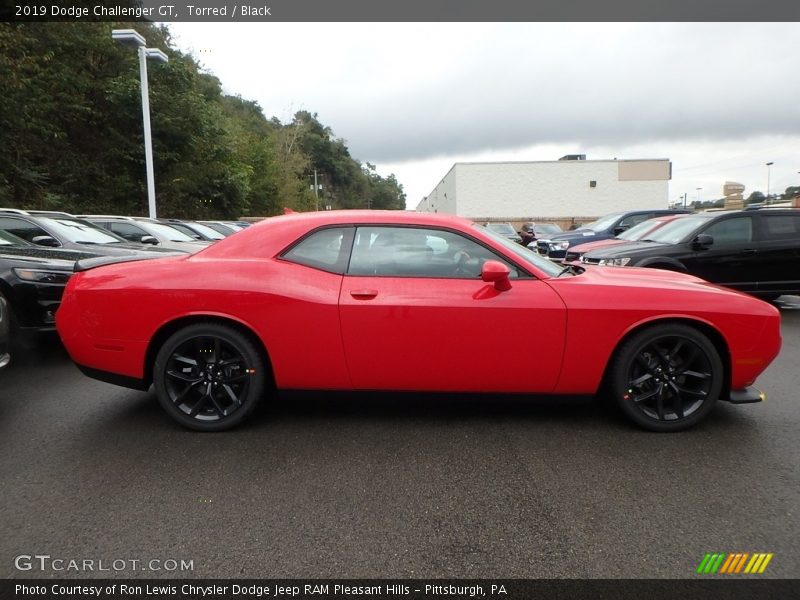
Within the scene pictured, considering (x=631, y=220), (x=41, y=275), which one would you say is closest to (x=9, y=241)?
(x=41, y=275)

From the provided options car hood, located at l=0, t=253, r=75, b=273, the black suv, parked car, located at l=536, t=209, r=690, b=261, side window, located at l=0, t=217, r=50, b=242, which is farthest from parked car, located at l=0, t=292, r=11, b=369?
parked car, located at l=536, t=209, r=690, b=261

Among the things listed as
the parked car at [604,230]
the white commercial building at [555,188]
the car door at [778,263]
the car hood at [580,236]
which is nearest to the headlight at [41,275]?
the car door at [778,263]

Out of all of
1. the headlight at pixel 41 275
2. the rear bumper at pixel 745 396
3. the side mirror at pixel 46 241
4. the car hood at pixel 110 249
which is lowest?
the rear bumper at pixel 745 396

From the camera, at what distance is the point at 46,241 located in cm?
647

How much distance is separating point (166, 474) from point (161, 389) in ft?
2.26

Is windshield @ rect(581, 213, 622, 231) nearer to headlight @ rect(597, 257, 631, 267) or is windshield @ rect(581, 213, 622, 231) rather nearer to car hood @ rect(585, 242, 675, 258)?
car hood @ rect(585, 242, 675, 258)

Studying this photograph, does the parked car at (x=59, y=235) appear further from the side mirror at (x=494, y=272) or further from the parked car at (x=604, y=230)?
the parked car at (x=604, y=230)

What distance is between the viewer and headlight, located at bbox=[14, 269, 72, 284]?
4.88 meters

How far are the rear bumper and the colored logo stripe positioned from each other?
1.35 meters

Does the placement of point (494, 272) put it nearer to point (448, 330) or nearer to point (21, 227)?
point (448, 330)

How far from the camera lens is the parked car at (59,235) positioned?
6673 mm

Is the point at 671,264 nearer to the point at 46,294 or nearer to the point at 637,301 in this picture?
the point at 637,301

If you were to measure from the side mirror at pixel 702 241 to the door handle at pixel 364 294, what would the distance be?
5852mm

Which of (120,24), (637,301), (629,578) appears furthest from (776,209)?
(120,24)
